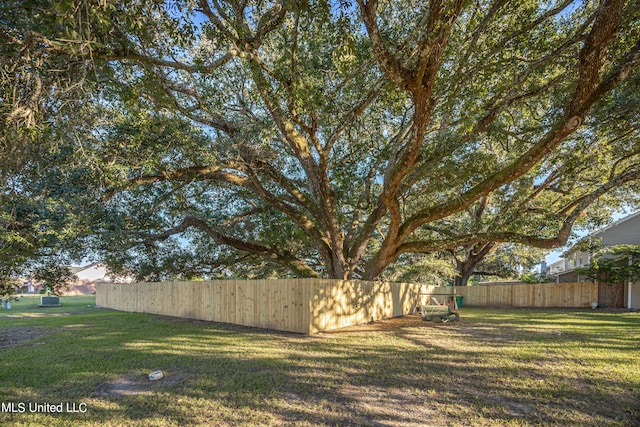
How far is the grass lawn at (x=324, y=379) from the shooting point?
344 centimetres

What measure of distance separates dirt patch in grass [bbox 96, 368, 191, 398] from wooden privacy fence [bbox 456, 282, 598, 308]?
60.1ft

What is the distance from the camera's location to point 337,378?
184 inches

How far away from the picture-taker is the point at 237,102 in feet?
28.6

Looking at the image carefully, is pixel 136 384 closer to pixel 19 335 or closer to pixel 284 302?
pixel 284 302

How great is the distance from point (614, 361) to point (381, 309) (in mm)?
6923

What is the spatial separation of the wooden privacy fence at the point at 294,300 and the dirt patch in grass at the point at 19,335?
13.8 ft

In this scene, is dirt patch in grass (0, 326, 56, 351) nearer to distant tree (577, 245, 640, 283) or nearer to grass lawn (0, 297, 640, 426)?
grass lawn (0, 297, 640, 426)

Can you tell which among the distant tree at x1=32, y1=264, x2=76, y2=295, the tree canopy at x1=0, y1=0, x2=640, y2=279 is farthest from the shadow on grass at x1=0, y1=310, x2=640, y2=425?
the tree canopy at x1=0, y1=0, x2=640, y2=279

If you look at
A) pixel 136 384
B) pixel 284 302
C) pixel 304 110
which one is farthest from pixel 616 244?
pixel 136 384

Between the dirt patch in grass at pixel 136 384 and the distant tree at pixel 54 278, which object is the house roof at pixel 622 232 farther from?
the distant tree at pixel 54 278

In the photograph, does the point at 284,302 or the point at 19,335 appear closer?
the point at 19,335

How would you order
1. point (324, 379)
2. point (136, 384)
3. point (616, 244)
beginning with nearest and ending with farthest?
point (136, 384)
point (324, 379)
point (616, 244)

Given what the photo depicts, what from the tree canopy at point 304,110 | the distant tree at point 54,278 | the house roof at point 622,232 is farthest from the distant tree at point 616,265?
the distant tree at point 54,278

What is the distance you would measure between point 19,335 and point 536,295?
21.2 metres
